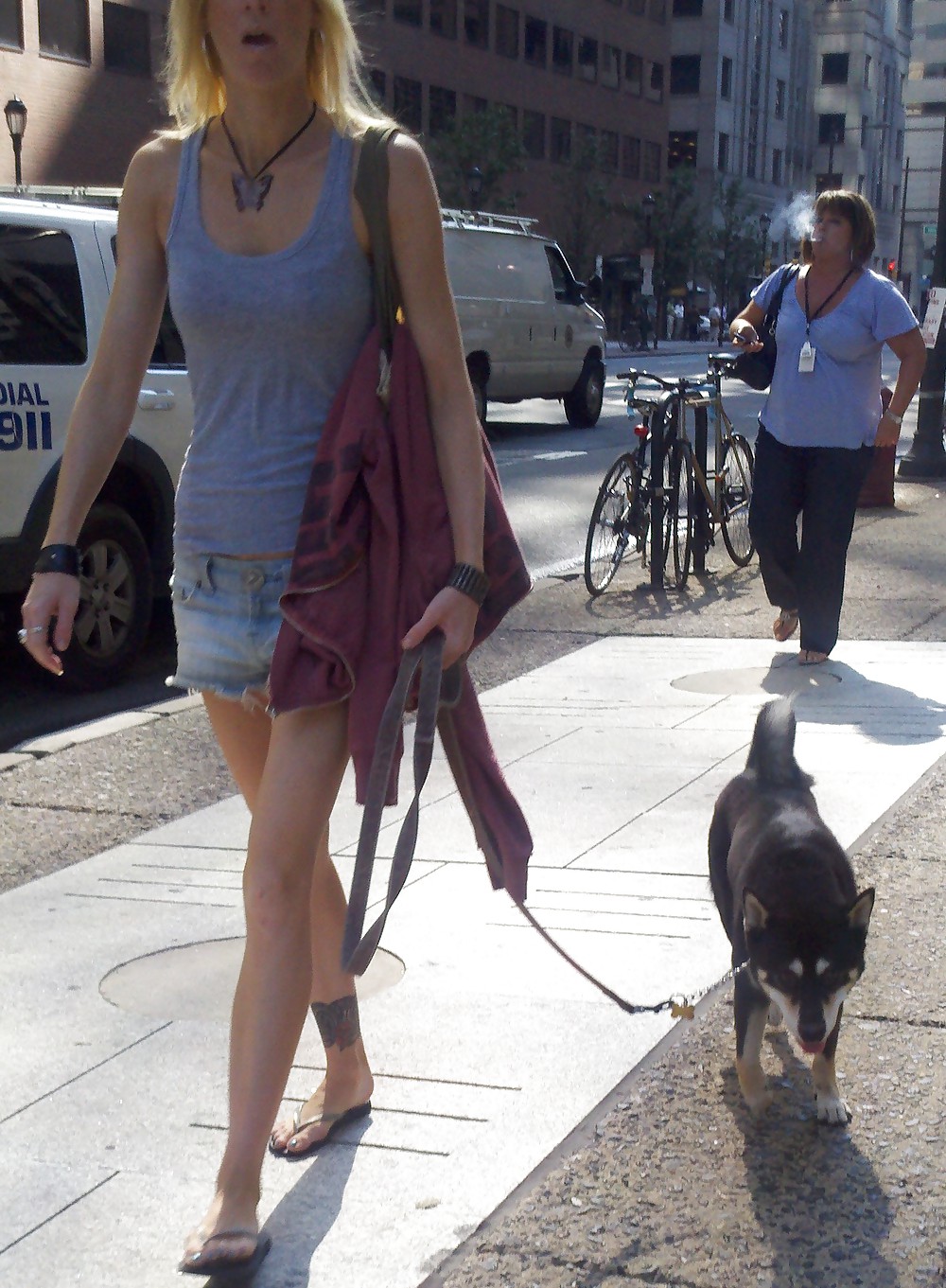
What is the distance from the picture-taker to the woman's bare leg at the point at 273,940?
2797 mm

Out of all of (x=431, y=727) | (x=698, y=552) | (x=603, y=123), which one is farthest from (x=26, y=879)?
(x=603, y=123)

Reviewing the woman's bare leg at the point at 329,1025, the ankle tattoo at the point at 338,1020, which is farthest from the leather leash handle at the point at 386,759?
the ankle tattoo at the point at 338,1020

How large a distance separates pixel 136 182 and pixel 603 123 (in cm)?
7628

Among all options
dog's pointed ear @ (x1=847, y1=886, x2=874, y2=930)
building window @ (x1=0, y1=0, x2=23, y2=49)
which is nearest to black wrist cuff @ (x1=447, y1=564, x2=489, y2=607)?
dog's pointed ear @ (x1=847, y1=886, x2=874, y2=930)

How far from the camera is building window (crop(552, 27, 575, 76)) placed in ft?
232

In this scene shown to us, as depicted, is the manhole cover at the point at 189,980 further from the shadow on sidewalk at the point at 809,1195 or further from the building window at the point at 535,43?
the building window at the point at 535,43

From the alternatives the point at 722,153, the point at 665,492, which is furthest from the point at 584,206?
the point at 665,492

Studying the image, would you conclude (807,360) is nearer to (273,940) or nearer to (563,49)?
(273,940)

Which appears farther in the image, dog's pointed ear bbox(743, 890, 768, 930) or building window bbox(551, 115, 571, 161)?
Answer: building window bbox(551, 115, 571, 161)

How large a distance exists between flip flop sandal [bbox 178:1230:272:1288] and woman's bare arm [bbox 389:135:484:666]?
0.95 metres

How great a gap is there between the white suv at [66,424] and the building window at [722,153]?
3362 inches

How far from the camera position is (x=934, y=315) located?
16531mm

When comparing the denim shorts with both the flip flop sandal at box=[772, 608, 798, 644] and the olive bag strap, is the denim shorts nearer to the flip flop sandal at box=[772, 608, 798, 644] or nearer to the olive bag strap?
the olive bag strap

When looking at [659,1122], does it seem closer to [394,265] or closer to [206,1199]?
[206,1199]
